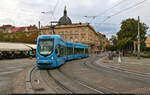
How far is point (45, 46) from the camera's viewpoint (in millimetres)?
12266

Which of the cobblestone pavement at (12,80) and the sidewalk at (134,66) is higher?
the cobblestone pavement at (12,80)

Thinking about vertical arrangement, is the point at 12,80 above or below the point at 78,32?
below

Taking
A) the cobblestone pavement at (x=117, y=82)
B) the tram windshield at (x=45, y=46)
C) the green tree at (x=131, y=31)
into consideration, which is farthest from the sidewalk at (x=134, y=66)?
the green tree at (x=131, y=31)

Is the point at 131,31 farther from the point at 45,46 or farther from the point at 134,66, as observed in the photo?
the point at 45,46

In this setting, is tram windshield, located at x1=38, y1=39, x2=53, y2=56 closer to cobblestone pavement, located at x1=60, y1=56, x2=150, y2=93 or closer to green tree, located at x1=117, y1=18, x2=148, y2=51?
cobblestone pavement, located at x1=60, y1=56, x2=150, y2=93

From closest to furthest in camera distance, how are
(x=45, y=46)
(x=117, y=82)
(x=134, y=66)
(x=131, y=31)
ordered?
(x=117, y=82), (x=45, y=46), (x=134, y=66), (x=131, y=31)

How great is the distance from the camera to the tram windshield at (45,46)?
12.0 meters

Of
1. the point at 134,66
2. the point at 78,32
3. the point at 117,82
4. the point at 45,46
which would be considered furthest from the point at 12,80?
the point at 78,32

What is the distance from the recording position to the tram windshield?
12.0m

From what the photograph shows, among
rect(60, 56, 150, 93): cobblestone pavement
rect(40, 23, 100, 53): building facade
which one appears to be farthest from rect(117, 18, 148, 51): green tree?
rect(40, 23, 100, 53): building facade

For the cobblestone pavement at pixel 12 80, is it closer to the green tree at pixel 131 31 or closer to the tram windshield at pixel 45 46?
the tram windshield at pixel 45 46

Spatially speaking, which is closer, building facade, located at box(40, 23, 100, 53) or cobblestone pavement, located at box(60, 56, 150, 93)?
cobblestone pavement, located at box(60, 56, 150, 93)

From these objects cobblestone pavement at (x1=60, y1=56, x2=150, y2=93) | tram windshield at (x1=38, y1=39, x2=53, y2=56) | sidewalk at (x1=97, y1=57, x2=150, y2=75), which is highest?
tram windshield at (x1=38, y1=39, x2=53, y2=56)

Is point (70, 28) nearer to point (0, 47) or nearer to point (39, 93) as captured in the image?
point (0, 47)
